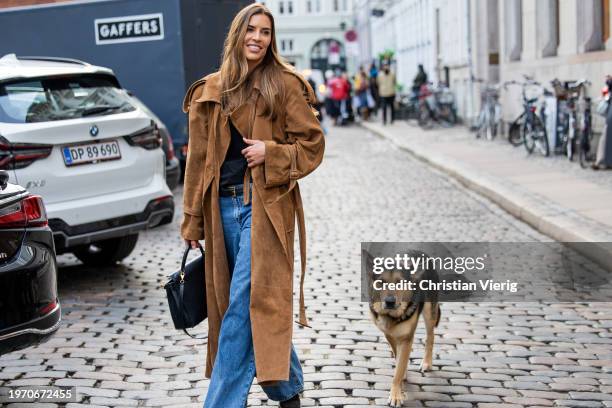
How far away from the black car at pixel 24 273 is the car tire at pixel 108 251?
399 cm

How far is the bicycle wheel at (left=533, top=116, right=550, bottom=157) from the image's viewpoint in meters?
17.8

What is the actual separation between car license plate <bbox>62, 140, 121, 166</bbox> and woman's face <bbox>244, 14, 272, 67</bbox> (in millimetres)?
3844

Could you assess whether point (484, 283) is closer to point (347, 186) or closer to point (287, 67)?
point (287, 67)

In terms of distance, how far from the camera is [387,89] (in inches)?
1273

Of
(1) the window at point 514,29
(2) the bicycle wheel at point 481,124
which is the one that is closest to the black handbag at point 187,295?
(2) the bicycle wheel at point 481,124

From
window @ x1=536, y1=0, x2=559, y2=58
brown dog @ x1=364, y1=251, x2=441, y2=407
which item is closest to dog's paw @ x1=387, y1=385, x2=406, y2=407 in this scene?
brown dog @ x1=364, y1=251, x2=441, y2=407

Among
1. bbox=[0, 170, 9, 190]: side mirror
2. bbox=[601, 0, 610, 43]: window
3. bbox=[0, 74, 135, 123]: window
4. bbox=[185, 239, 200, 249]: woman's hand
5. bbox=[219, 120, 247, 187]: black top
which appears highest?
bbox=[601, 0, 610, 43]: window

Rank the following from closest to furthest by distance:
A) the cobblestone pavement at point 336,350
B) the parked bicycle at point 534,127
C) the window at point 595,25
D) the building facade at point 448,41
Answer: the cobblestone pavement at point 336,350 → the window at point 595,25 → the parked bicycle at point 534,127 → the building facade at point 448,41

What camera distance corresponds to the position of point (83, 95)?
8.63m

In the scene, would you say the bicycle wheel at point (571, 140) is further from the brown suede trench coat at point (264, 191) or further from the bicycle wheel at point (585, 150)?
the brown suede trench coat at point (264, 191)

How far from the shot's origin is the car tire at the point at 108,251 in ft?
30.6

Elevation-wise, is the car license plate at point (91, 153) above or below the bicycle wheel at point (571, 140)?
above

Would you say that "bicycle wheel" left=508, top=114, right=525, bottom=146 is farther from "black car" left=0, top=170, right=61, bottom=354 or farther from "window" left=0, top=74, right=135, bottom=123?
"black car" left=0, top=170, right=61, bottom=354

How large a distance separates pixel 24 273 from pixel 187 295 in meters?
0.89
